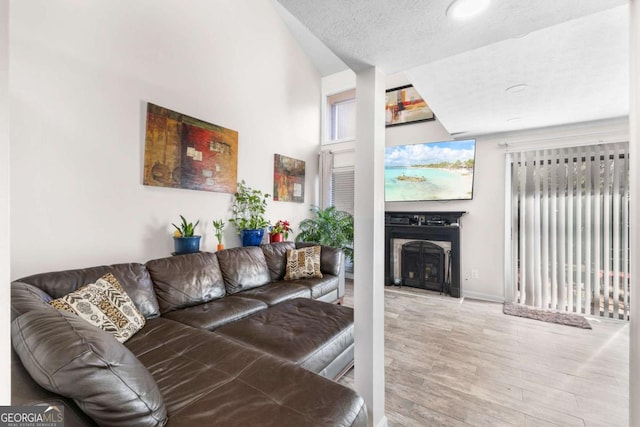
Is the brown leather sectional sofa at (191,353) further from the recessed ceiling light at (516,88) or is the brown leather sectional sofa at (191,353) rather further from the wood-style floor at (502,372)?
the recessed ceiling light at (516,88)

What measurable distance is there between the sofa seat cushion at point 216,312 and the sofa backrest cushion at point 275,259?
84cm

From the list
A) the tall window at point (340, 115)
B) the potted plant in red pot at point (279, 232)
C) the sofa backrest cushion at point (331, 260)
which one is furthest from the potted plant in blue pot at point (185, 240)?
the tall window at point (340, 115)

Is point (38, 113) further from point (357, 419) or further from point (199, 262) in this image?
point (357, 419)

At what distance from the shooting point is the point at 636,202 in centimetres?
84

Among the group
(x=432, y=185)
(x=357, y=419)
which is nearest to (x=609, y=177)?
(x=432, y=185)

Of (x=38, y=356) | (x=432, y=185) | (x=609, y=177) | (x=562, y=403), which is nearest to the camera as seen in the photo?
(x=38, y=356)

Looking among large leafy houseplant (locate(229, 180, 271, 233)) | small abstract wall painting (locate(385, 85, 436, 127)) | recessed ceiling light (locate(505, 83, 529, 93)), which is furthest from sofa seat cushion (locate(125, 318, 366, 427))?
small abstract wall painting (locate(385, 85, 436, 127))

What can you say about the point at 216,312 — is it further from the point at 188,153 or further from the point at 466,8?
the point at 466,8

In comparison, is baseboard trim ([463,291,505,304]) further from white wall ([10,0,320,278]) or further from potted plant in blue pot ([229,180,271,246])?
white wall ([10,0,320,278])

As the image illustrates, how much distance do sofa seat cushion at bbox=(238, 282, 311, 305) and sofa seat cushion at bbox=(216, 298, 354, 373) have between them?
258mm

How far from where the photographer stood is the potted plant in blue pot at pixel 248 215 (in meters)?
3.56

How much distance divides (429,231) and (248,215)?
8.89 feet

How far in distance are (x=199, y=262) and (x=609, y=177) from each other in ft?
15.1

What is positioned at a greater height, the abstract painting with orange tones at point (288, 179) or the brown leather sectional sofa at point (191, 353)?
the abstract painting with orange tones at point (288, 179)
